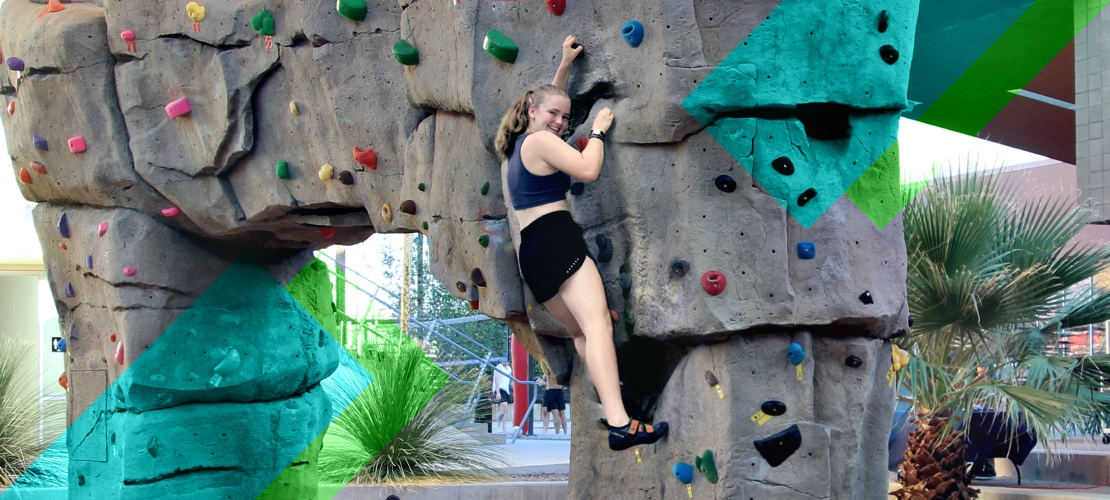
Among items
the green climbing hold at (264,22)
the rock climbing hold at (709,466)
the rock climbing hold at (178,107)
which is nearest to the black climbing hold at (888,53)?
the rock climbing hold at (709,466)

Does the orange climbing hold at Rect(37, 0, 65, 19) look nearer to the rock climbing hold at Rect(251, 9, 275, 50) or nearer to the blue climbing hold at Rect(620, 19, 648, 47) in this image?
the rock climbing hold at Rect(251, 9, 275, 50)

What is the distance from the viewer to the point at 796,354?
3770 mm

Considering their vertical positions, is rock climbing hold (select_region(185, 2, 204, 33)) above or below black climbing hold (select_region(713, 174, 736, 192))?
above

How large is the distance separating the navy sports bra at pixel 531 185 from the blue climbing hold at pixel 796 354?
38.5 inches

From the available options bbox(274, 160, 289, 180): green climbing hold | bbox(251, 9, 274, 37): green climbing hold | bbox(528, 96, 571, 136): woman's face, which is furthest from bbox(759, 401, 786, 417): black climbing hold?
bbox(251, 9, 274, 37): green climbing hold

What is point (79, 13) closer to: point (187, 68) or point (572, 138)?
point (187, 68)

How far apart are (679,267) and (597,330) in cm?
37

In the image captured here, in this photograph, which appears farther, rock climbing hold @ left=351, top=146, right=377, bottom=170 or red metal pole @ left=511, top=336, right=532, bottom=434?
red metal pole @ left=511, top=336, right=532, bottom=434

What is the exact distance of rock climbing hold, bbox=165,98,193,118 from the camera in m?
5.98

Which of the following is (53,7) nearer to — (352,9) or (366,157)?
(352,9)

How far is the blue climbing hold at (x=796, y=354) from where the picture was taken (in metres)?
3.77

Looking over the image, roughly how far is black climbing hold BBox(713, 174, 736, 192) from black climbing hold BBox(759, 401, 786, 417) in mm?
764

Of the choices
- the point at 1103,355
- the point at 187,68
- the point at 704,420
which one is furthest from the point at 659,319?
the point at 1103,355

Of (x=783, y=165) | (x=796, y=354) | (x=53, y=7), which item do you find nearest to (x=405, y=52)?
(x=783, y=165)
